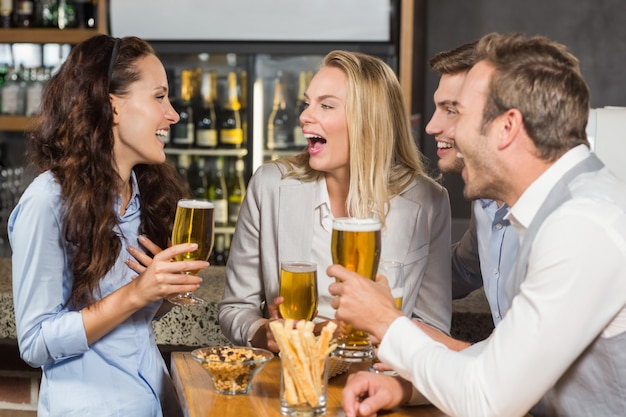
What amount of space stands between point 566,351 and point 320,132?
40.1 inches

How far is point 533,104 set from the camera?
158 centimetres

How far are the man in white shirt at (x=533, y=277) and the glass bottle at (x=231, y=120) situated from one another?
3113mm

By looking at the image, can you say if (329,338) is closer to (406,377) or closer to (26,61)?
(406,377)

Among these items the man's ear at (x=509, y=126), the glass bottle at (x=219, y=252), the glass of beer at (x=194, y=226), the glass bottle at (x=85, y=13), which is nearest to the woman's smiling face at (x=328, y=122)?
the glass of beer at (x=194, y=226)

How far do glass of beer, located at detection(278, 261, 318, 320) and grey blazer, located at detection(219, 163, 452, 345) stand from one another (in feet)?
1.64

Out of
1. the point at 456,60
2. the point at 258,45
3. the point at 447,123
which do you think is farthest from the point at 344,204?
the point at 258,45

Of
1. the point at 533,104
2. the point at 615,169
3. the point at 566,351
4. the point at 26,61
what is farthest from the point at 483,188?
the point at 26,61

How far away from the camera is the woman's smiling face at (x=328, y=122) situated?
228 centimetres

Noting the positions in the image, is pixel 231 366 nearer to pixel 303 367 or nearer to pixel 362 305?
pixel 303 367

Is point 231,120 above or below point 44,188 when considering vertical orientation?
below

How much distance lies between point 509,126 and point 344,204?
0.81 m

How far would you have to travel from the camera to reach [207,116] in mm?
4785

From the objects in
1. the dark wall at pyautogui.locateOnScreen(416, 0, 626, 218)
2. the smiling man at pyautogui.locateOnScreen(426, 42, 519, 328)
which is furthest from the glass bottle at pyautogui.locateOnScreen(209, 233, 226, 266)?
the smiling man at pyautogui.locateOnScreen(426, 42, 519, 328)

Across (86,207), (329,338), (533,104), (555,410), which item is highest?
Result: (533,104)
